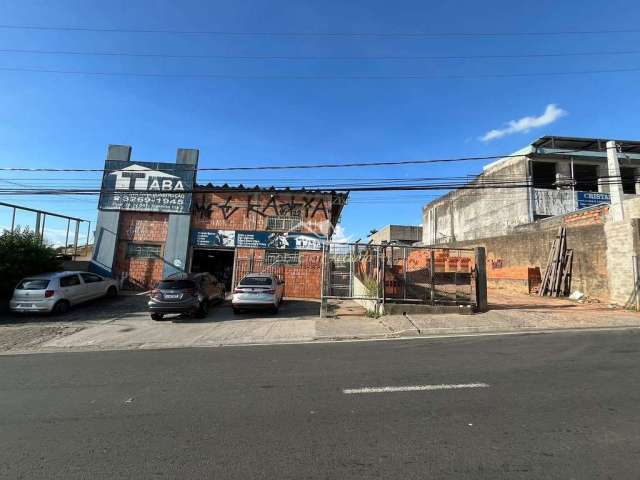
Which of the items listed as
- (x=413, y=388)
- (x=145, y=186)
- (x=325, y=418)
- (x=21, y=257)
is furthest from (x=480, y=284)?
(x=21, y=257)

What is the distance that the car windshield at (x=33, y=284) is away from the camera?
13.2m

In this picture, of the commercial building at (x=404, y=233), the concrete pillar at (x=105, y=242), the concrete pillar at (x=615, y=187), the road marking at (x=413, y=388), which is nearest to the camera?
the road marking at (x=413, y=388)

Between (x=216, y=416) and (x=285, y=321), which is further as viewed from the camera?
(x=285, y=321)

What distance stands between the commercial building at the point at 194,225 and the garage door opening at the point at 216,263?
4.00 ft

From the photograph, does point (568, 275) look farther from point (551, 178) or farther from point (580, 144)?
point (580, 144)

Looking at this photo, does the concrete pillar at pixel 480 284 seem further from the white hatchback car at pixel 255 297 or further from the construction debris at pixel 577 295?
the white hatchback car at pixel 255 297

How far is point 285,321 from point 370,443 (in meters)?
8.88

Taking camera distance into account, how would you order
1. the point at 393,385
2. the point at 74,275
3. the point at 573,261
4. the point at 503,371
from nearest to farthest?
the point at 393,385 → the point at 503,371 → the point at 74,275 → the point at 573,261

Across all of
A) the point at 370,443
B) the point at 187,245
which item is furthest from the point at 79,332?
the point at 370,443

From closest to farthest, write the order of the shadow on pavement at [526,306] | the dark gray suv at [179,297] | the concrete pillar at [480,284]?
the dark gray suv at [179,297] → the concrete pillar at [480,284] → the shadow on pavement at [526,306]

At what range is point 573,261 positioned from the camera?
17.6 metres

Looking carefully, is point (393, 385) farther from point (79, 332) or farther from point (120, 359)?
point (79, 332)

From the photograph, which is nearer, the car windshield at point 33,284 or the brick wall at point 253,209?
the car windshield at point 33,284

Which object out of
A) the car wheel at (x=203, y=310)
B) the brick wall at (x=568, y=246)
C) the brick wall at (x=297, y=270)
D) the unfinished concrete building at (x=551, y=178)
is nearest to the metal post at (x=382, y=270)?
the car wheel at (x=203, y=310)
